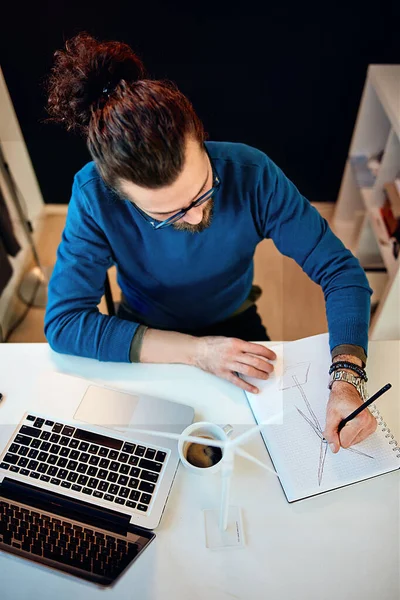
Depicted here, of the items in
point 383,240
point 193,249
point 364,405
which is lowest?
point 383,240

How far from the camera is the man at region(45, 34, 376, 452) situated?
0.77 meters

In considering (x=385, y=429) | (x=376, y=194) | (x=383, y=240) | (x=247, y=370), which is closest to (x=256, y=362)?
(x=247, y=370)

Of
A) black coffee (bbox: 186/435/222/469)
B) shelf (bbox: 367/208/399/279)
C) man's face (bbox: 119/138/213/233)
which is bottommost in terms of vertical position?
shelf (bbox: 367/208/399/279)

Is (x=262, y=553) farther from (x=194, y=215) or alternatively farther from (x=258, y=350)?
(x=194, y=215)

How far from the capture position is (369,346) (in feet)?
3.17

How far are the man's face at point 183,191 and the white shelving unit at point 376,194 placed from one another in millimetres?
679

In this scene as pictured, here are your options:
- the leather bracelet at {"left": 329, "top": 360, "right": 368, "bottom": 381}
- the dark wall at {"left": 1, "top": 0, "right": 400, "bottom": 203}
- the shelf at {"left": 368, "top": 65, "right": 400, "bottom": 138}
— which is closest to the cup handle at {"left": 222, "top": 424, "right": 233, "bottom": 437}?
the leather bracelet at {"left": 329, "top": 360, "right": 368, "bottom": 381}

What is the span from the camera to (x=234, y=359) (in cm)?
91

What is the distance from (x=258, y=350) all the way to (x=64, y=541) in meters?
0.46

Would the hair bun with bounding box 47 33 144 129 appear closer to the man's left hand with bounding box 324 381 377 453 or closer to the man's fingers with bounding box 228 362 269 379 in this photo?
the man's fingers with bounding box 228 362 269 379

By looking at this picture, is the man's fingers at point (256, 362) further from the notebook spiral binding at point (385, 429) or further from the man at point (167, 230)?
the notebook spiral binding at point (385, 429)

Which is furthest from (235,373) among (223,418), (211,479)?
(211,479)

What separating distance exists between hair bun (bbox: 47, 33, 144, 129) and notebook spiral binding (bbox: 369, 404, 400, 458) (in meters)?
0.71

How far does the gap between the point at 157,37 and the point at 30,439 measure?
1359 millimetres
